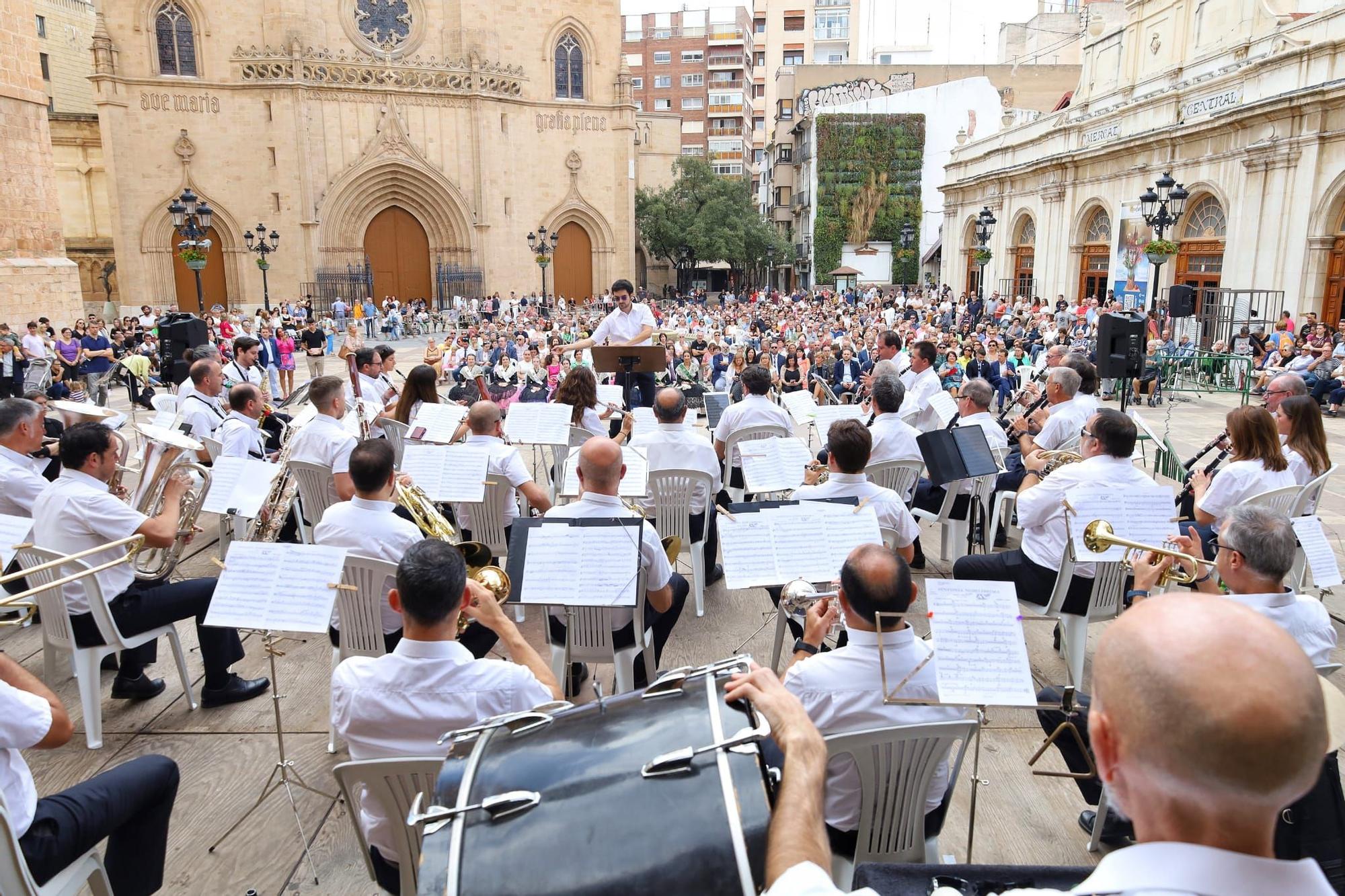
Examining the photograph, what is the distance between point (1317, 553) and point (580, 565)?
11.1 feet

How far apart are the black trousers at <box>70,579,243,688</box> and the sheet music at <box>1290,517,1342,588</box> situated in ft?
16.7

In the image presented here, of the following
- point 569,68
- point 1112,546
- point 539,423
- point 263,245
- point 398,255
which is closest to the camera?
point 1112,546

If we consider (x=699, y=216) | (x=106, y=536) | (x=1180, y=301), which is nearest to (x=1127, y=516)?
(x=106, y=536)

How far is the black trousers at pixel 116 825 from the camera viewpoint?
2539 millimetres

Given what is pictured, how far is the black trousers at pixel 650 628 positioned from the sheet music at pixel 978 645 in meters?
1.66

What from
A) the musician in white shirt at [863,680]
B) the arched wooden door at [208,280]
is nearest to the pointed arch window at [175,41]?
the arched wooden door at [208,280]

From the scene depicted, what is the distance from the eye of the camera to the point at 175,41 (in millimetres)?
27922

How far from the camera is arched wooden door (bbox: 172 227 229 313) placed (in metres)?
29.3

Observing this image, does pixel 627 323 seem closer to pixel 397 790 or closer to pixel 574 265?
pixel 397 790

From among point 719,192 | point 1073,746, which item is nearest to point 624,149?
point 719,192

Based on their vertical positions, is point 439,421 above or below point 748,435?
above

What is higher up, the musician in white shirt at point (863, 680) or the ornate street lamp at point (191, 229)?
the ornate street lamp at point (191, 229)

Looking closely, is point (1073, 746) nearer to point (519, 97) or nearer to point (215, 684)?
point (215, 684)

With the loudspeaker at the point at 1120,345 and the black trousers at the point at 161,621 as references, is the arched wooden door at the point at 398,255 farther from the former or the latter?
the black trousers at the point at 161,621
